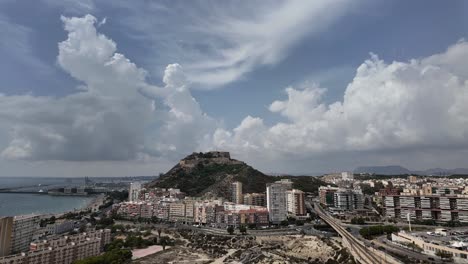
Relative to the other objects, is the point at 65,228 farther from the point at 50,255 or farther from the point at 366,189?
the point at 366,189

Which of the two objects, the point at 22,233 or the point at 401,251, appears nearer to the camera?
the point at 401,251

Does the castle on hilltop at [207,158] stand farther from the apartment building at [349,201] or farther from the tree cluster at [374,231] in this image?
the tree cluster at [374,231]

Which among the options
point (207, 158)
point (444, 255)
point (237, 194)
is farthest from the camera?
point (207, 158)

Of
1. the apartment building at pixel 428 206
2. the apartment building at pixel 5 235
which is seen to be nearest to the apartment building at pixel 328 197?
the apartment building at pixel 428 206

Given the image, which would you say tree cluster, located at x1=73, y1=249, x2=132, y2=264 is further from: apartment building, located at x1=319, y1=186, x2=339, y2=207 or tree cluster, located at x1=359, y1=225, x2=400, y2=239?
apartment building, located at x1=319, y1=186, x2=339, y2=207

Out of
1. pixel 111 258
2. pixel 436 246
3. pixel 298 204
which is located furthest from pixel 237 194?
pixel 436 246

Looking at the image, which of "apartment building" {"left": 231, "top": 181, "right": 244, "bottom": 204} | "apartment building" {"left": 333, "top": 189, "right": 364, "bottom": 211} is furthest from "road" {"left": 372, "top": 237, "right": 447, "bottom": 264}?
"apartment building" {"left": 231, "top": 181, "right": 244, "bottom": 204}

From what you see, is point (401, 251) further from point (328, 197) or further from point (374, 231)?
point (328, 197)
